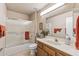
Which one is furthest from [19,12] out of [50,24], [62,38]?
[62,38]

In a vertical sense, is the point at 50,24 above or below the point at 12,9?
below

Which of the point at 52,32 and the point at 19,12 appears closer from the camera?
the point at 52,32

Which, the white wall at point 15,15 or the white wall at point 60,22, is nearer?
the white wall at point 60,22

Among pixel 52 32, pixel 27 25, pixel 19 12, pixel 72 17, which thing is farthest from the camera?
pixel 27 25

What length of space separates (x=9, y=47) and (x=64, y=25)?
1.79 meters

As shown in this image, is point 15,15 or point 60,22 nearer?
point 60,22

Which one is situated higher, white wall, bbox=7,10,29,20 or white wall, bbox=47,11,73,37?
white wall, bbox=7,10,29,20

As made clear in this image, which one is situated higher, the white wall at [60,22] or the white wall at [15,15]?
the white wall at [15,15]

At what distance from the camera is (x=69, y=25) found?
1.96 m

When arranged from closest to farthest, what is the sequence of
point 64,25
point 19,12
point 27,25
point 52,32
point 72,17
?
point 72,17 → point 64,25 → point 52,32 → point 19,12 → point 27,25

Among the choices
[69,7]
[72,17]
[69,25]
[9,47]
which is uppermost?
[69,7]

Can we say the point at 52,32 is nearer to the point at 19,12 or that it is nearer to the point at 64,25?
the point at 64,25

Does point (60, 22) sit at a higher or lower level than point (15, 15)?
lower

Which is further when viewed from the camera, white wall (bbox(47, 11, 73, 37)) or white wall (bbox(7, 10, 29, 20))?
white wall (bbox(7, 10, 29, 20))
